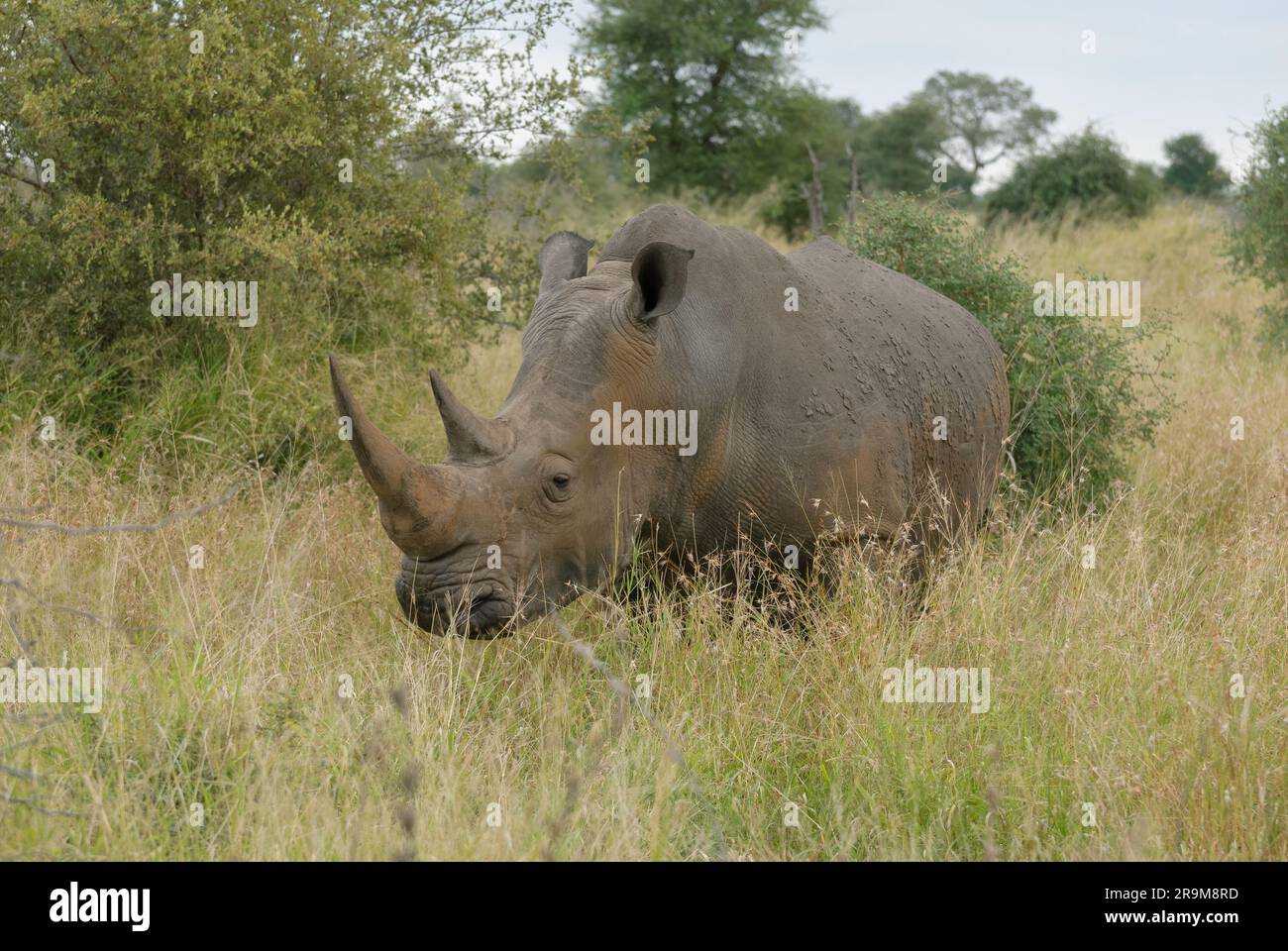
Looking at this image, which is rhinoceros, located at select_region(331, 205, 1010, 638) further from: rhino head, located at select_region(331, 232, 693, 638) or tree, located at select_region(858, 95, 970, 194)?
tree, located at select_region(858, 95, 970, 194)

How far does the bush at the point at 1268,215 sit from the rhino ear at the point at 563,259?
29.2 ft

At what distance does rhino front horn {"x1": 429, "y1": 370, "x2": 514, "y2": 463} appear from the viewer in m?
4.74

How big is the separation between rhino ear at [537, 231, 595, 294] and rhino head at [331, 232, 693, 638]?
1.26 ft

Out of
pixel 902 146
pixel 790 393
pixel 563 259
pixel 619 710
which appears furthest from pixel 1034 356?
pixel 902 146

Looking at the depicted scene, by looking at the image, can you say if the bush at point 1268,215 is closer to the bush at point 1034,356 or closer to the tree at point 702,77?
the bush at point 1034,356

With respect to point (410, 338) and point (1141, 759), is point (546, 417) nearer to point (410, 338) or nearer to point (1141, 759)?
point (1141, 759)

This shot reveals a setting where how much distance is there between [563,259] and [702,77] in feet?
60.4

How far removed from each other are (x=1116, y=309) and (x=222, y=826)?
10740mm

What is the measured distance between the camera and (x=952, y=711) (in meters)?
4.87

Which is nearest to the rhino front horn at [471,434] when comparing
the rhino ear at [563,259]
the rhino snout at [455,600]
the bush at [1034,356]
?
the rhino snout at [455,600]

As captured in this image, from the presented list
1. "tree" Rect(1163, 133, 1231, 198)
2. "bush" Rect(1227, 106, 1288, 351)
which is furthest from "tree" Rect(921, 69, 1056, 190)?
"bush" Rect(1227, 106, 1288, 351)

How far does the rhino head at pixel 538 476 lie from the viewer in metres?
4.60

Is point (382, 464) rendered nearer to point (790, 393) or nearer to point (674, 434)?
point (674, 434)
